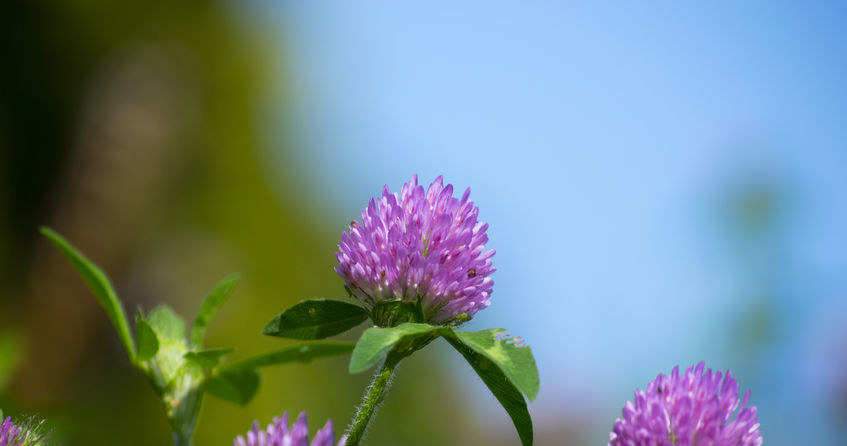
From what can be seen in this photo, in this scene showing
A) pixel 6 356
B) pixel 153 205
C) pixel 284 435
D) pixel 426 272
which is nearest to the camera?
pixel 284 435

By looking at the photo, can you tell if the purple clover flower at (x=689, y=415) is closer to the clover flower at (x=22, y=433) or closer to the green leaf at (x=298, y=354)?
the green leaf at (x=298, y=354)

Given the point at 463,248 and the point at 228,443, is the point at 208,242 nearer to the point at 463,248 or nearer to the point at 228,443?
the point at 228,443

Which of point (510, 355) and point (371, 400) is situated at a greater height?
point (510, 355)

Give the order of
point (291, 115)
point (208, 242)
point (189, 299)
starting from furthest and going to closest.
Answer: point (291, 115) → point (208, 242) → point (189, 299)

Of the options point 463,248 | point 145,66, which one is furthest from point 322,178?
point 463,248

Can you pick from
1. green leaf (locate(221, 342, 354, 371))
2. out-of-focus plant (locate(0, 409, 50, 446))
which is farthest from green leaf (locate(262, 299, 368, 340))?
out-of-focus plant (locate(0, 409, 50, 446))

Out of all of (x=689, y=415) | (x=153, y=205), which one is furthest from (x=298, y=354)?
(x=153, y=205)

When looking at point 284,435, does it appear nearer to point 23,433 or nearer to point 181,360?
point 23,433
